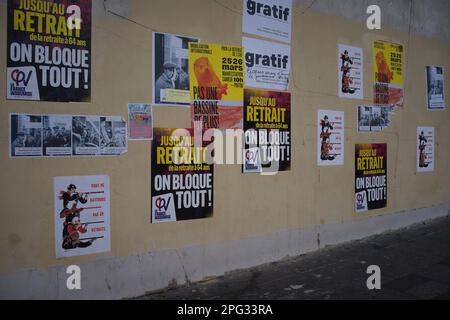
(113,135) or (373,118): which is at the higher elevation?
(373,118)

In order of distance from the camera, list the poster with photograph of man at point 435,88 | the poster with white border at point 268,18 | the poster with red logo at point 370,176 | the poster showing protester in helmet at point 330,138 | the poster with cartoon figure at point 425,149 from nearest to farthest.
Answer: the poster with white border at point 268,18
the poster showing protester in helmet at point 330,138
the poster with red logo at point 370,176
the poster with cartoon figure at point 425,149
the poster with photograph of man at point 435,88

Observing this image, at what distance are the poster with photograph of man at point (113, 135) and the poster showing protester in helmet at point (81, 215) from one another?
272 mm

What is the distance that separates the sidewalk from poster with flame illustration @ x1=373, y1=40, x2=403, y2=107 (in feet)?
7.29

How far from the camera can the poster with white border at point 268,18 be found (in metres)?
4.78

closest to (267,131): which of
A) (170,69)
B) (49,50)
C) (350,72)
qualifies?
(170,69)

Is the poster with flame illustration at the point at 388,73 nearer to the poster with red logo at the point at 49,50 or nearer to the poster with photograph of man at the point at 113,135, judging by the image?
the poster with photograph of man at the point at 113,135

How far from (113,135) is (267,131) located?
1.92 metres

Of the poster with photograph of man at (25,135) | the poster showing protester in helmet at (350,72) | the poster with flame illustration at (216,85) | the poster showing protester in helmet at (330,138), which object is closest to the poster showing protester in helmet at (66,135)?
the poster with photograph of man at (25,135)

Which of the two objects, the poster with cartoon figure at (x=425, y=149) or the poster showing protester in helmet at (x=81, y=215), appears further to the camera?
the poster with cartoon figure at (x=425, y=149)

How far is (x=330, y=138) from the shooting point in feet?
18.6

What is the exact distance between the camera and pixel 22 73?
341 centimetres

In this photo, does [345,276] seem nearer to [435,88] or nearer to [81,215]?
[81,215]
